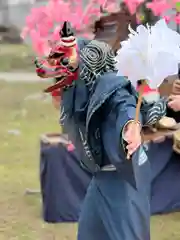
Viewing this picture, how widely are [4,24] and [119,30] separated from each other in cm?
1171

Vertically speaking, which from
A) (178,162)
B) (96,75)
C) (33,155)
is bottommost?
(33,155)

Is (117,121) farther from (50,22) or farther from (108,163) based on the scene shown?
(50,22)

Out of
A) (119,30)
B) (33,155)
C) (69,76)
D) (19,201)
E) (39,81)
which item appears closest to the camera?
(69,76)

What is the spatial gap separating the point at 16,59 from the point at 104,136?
1068 centimetres

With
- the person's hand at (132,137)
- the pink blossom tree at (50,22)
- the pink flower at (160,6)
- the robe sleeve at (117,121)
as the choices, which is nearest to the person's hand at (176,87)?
the pink flower at (160,6)

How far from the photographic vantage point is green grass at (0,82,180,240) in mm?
4887

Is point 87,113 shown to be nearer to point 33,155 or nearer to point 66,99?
point 66,99

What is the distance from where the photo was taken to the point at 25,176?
20.2ft

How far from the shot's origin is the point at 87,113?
2764mm

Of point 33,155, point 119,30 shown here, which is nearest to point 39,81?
point 33,155

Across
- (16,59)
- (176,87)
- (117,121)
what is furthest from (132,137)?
(16,59)

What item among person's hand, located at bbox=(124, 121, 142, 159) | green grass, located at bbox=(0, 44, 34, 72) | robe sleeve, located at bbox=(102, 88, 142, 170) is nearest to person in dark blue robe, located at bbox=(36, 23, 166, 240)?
robe sleeve, located at bbox=(102, 88, 142, 170)

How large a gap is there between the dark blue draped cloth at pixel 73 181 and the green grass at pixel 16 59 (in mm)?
7612

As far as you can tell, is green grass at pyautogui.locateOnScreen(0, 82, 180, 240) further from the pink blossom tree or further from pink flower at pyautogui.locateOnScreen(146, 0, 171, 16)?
the pink blossom tree
